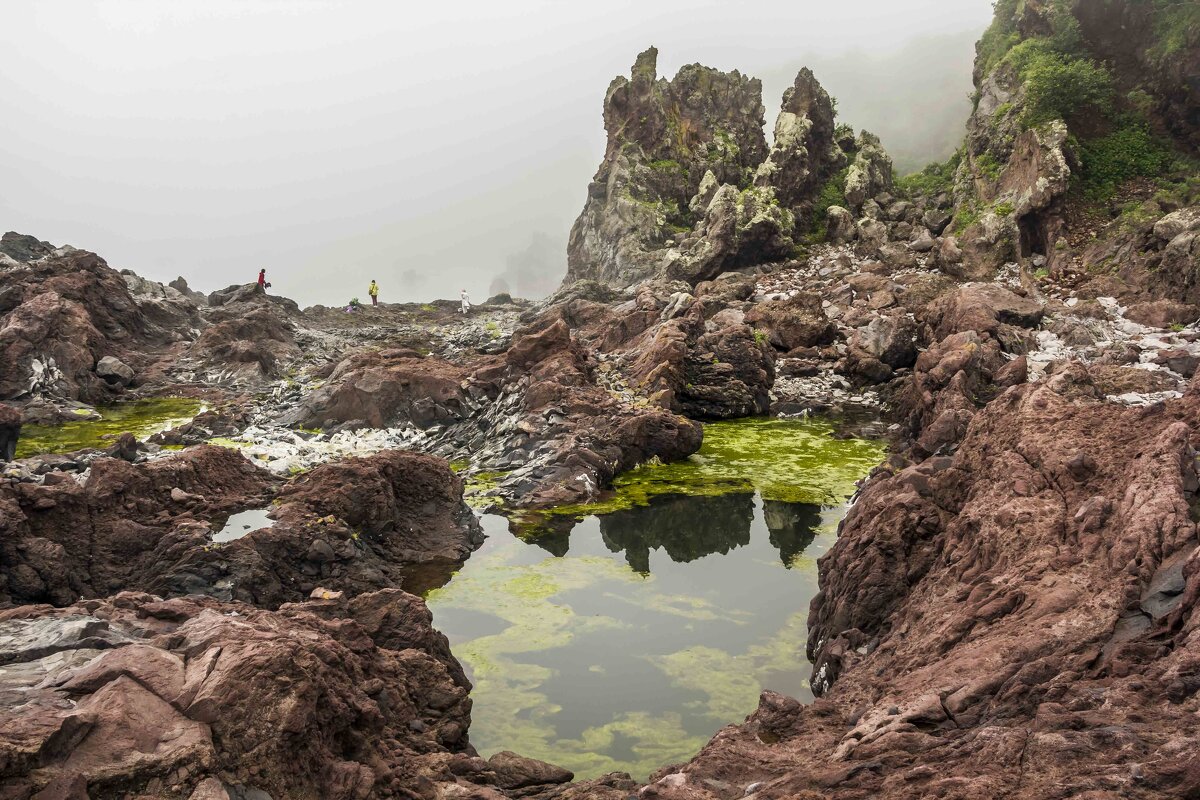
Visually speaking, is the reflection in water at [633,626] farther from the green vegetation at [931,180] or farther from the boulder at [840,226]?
the green vegetation at [931,180]

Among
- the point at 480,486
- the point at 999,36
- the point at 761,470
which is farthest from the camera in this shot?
the point at 999,36

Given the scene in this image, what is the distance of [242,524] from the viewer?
1585 centimetres

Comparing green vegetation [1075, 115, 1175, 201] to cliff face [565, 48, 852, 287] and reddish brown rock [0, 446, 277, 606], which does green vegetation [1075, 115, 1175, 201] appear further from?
reddish brown rock [0, 446, 277, 606]

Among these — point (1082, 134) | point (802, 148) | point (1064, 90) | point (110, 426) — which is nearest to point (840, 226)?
point (802, 148)

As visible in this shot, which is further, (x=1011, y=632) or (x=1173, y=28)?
(x=1173, y=28)

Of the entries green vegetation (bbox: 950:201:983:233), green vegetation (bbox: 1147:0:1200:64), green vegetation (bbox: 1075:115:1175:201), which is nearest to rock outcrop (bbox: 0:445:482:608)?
green vegetation (bbox: 950:201:983:233)

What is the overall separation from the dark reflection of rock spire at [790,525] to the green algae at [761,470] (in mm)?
448

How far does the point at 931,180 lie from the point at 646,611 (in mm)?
58948

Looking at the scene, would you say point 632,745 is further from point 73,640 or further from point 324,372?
point 324,372

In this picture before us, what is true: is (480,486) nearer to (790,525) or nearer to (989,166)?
(790,525)

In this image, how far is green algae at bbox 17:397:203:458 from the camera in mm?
24500

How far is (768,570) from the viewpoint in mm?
16719

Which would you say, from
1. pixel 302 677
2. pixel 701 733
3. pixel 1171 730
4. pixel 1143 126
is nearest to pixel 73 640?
pixel 302 677

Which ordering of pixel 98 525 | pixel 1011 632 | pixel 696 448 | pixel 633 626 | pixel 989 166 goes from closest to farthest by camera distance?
pixel 1011 632
pixel 98 525
pixel 633 626
pixel 696 448
pixel 989 166
